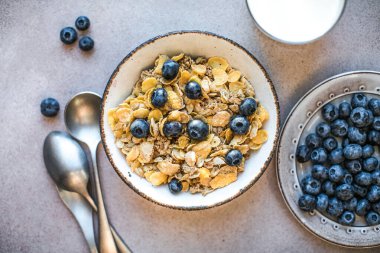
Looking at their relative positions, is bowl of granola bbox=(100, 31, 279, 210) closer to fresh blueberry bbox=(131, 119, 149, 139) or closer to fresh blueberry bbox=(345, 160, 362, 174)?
fresh blueberry bbox=(131, 119, 149, 139)

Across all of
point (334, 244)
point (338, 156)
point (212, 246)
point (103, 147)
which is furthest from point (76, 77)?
point (334, 244)

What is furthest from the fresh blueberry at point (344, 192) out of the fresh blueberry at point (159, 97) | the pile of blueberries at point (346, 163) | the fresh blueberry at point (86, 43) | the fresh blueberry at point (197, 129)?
the fresh blueberry at point (86, 43)

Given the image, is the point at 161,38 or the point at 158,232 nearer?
the point at 161,38

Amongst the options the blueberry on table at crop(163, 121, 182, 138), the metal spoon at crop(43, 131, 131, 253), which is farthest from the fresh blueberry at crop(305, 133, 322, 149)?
the metal spoon at crop(43, 131, 131, 253)

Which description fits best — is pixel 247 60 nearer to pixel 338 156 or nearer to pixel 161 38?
pixel 161 38

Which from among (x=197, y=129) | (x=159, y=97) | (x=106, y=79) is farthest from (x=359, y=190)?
(x=106, y=79)

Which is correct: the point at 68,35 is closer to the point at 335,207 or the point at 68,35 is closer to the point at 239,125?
the point at 239,125
